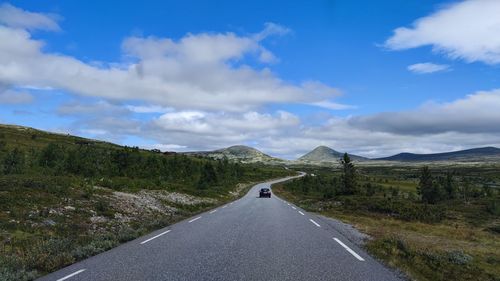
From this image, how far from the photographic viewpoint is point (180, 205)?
32.8 m

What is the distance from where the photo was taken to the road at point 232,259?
9219 millimetres

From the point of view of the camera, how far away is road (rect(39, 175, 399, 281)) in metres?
9.22

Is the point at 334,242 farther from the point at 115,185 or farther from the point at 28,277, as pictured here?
the point at 115,185

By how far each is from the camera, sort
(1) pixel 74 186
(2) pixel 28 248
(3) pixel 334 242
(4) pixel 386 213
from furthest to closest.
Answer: (4) pixel 386 213 < (1) pixel 74 186 < (3) pixel 334 242 < (2) pixel 28 248

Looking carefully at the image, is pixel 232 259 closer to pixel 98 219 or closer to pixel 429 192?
pixel 98 219

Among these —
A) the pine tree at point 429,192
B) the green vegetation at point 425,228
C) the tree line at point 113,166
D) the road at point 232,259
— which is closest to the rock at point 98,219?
the road at point 232,259

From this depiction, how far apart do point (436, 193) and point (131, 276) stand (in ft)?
253

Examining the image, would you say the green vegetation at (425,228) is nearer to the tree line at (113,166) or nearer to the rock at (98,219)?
the rock at (98,219)

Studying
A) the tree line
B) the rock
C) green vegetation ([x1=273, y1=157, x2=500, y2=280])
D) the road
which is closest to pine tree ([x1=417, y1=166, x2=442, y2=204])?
green vegetation ([x1=273, y1=157, x2=500, y2=280])

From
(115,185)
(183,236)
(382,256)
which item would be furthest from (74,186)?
(382,256)

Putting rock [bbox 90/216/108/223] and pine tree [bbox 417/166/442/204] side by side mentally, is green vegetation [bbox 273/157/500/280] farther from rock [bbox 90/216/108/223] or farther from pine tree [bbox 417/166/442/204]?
rock [bbox 90/216/108/223]

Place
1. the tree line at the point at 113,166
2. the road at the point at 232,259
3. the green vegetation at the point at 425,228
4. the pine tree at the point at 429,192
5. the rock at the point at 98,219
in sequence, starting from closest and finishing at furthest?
1. the road at the point at 232,259
2. the green vegetation at the point at 425,228
3. the rock at the point at 98,219
4. the tree line at the point at 113,166
5. the pine tree at the point at 429,192

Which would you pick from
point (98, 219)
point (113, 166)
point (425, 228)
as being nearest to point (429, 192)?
point (425, 228)

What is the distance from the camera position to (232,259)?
11.0m
